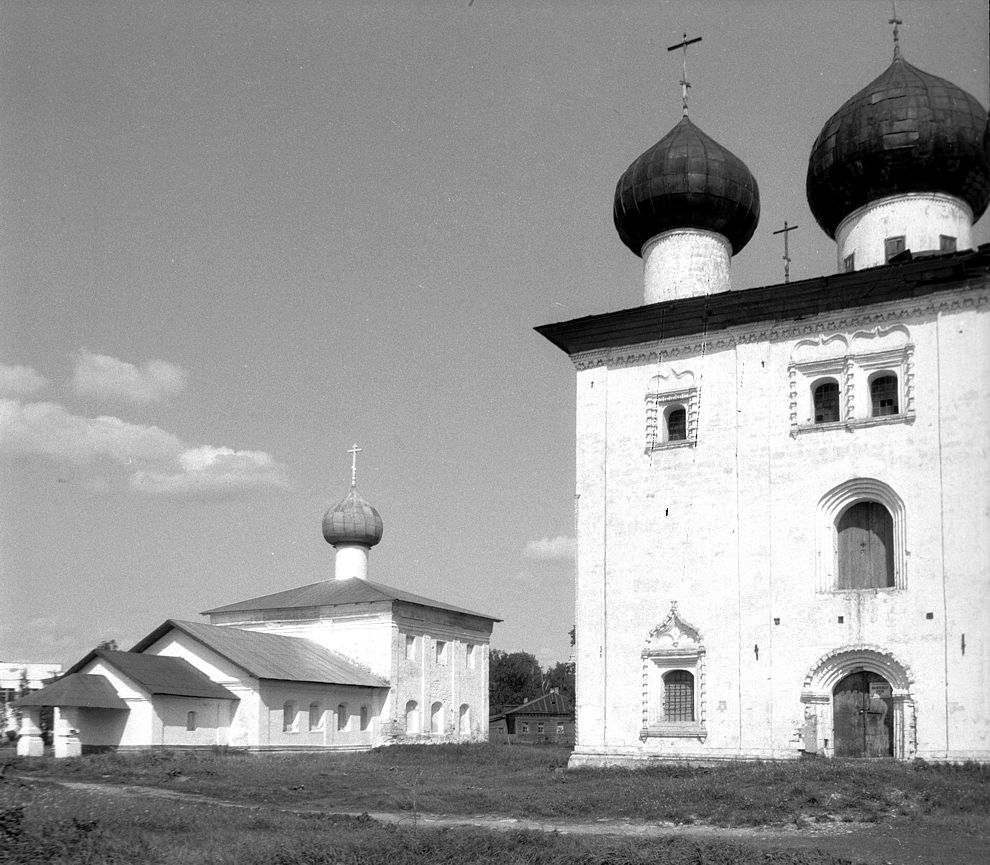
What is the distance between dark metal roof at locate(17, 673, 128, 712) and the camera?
22203mm

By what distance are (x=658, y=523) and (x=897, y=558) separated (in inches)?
156

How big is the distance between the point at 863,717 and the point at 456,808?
22.2 feet

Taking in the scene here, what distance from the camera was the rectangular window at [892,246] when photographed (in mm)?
19125

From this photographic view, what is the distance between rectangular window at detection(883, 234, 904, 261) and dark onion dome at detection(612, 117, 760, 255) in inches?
116

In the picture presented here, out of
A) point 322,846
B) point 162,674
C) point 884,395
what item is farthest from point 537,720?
point 322,846

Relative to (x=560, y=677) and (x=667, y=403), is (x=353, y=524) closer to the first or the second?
(x=667, y=403)

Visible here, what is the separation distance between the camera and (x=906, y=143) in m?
19.0

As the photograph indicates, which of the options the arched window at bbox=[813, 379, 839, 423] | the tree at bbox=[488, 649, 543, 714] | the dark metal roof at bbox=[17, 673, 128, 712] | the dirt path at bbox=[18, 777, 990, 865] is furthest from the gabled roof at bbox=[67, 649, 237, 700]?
the tree at bbox=[488, 649, 543, 714]

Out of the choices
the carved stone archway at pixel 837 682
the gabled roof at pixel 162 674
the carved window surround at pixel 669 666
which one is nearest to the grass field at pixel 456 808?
the carved stone archway at pixel 837 682

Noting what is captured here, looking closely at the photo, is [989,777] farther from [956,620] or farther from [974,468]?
[974,468]

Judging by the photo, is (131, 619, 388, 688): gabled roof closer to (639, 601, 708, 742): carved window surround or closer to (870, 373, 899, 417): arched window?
(639, 601, 708, 742): carved window surround

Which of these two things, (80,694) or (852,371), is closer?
(852,371)

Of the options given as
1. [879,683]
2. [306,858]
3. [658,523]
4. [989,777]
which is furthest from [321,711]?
[306,858]

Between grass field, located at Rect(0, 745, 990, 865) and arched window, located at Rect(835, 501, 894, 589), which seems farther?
arched window, located at Rect(835, 501, 894, 589)
